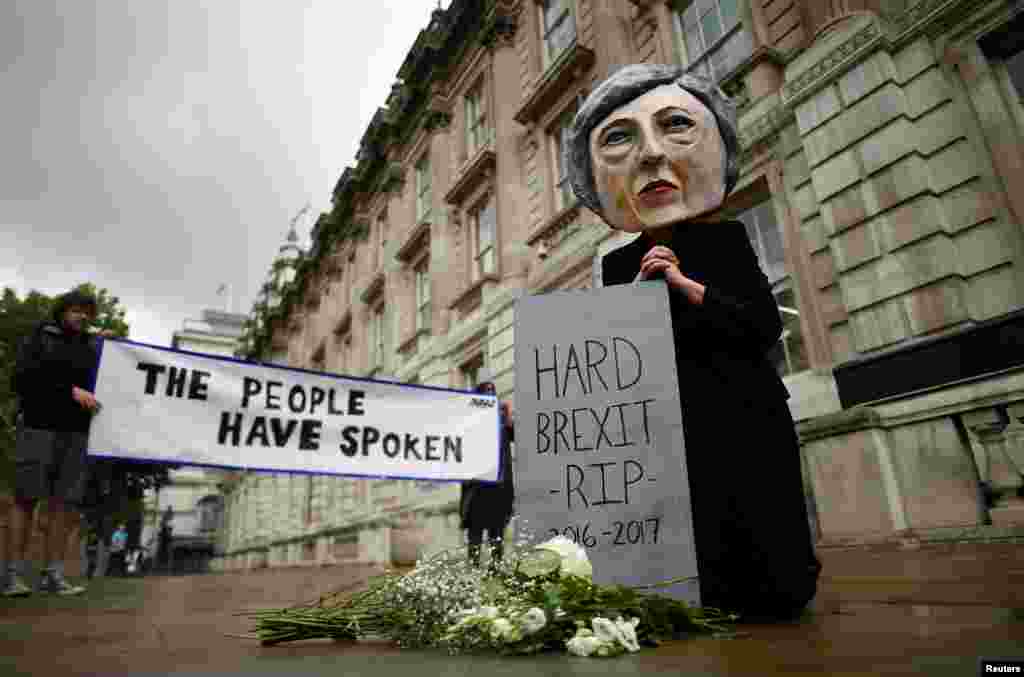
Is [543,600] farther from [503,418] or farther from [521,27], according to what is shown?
[521,27]

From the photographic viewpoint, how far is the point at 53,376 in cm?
407

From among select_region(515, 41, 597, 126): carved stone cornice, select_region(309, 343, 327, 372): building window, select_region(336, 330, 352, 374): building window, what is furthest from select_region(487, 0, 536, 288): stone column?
select_region(309, 343, 327, 372): building window

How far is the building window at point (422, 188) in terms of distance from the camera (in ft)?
52.0

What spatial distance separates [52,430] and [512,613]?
4.20 metres

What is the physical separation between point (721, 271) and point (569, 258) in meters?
7.33

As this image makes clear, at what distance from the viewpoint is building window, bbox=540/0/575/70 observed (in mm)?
11031

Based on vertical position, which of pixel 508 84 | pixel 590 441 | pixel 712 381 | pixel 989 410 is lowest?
pixel 590 441

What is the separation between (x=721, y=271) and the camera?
2021 millimetres

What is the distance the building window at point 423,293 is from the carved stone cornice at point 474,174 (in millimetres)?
2225

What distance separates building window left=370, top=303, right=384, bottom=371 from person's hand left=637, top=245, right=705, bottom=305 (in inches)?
606

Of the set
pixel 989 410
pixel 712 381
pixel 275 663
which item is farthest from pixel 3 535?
pixel 989 410

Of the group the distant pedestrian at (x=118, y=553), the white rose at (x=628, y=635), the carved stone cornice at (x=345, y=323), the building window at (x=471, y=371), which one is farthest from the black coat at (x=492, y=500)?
the distant pedestrian at (x=118, y=553)

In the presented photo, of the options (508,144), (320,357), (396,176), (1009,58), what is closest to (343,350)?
(320,357)

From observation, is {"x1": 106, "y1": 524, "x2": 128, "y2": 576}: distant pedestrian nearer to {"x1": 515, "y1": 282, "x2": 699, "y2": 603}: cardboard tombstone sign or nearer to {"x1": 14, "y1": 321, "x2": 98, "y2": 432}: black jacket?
{"x1": 14, "y1": 321, "x2": 98, "y2": 432}: black jacket
